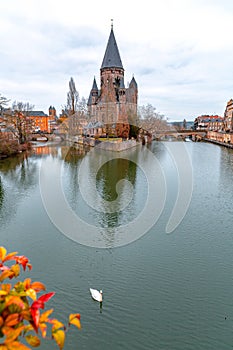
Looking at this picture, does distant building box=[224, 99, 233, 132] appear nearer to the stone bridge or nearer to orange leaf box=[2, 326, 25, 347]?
the stone bridge

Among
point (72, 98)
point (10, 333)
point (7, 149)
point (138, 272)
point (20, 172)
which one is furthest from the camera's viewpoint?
point (72, 98)

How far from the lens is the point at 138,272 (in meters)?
6.51

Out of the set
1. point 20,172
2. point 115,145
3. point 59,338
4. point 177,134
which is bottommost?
point 20,172

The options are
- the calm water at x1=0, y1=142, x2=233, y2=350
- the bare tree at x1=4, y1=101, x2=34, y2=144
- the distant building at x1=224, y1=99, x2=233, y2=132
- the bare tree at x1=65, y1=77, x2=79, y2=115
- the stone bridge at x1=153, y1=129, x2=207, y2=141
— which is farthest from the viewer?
the stone bridge at x1=153, y1=129, x2=207, y2=141

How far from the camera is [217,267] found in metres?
6.80

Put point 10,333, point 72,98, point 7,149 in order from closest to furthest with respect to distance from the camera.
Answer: point 10,333, point 7,149, point 72,98

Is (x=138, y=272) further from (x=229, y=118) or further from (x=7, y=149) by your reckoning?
(x=229, y=118)

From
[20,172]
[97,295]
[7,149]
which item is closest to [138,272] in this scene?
[97,295]

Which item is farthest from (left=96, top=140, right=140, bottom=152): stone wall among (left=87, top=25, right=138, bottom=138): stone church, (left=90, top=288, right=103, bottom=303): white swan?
(left=90, top=288, right=103, bottom=303): white swan

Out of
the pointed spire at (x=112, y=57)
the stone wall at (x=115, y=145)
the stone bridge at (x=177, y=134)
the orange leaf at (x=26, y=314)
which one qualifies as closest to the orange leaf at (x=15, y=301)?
the orange leaf at (x=26, y=314)

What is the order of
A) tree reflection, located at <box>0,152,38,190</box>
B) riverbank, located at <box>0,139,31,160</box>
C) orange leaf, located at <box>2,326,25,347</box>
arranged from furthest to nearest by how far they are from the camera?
riverbank, located at <box>0,139,31,160</box>
tree reflection, located at <box>0,152,38,190</box>
orange leaf, located at <box>2,326,25,347</box>

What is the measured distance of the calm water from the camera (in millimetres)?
4777

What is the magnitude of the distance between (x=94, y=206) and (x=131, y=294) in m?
5.77

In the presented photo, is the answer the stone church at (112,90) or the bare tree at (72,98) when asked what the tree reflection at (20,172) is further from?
the stone church at (112,90)
